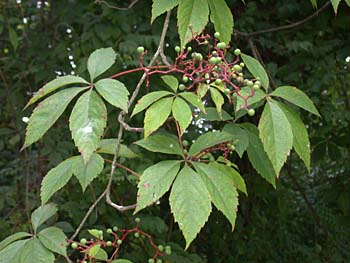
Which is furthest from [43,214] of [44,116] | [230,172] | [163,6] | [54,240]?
[163,6]

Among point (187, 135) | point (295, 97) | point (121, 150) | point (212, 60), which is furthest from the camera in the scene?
point (187, 135)

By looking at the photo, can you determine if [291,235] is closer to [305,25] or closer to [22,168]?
[305,25]

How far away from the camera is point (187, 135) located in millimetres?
2631

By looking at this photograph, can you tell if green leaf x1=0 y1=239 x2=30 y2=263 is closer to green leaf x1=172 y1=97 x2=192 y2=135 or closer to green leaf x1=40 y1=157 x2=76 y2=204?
green leaf x1=40 y1=157 x2=76 y2=204

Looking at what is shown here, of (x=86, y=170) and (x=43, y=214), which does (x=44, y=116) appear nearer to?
(x=86, y=170)

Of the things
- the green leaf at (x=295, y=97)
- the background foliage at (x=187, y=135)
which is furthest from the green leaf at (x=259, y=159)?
the background foliage at (x=187, y=135)

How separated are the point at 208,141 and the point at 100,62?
32 centimetres

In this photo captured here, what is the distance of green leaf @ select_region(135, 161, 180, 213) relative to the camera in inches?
45.8

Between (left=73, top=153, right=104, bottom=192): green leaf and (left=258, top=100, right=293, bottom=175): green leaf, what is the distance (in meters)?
0.42

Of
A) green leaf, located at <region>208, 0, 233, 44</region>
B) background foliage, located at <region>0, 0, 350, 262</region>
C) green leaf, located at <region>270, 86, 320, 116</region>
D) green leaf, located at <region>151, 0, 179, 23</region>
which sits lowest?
background foliage, located at <region>0, 0, 350, 262</region>

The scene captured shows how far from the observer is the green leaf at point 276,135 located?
3.92ft

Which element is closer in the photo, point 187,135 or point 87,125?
point 87,125

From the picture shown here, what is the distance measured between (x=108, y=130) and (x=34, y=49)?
79 cm

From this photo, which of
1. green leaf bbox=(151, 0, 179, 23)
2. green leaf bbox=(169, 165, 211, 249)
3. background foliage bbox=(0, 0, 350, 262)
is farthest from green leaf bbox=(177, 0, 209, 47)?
background foliage bbox=(0, 0, 350, 262)
